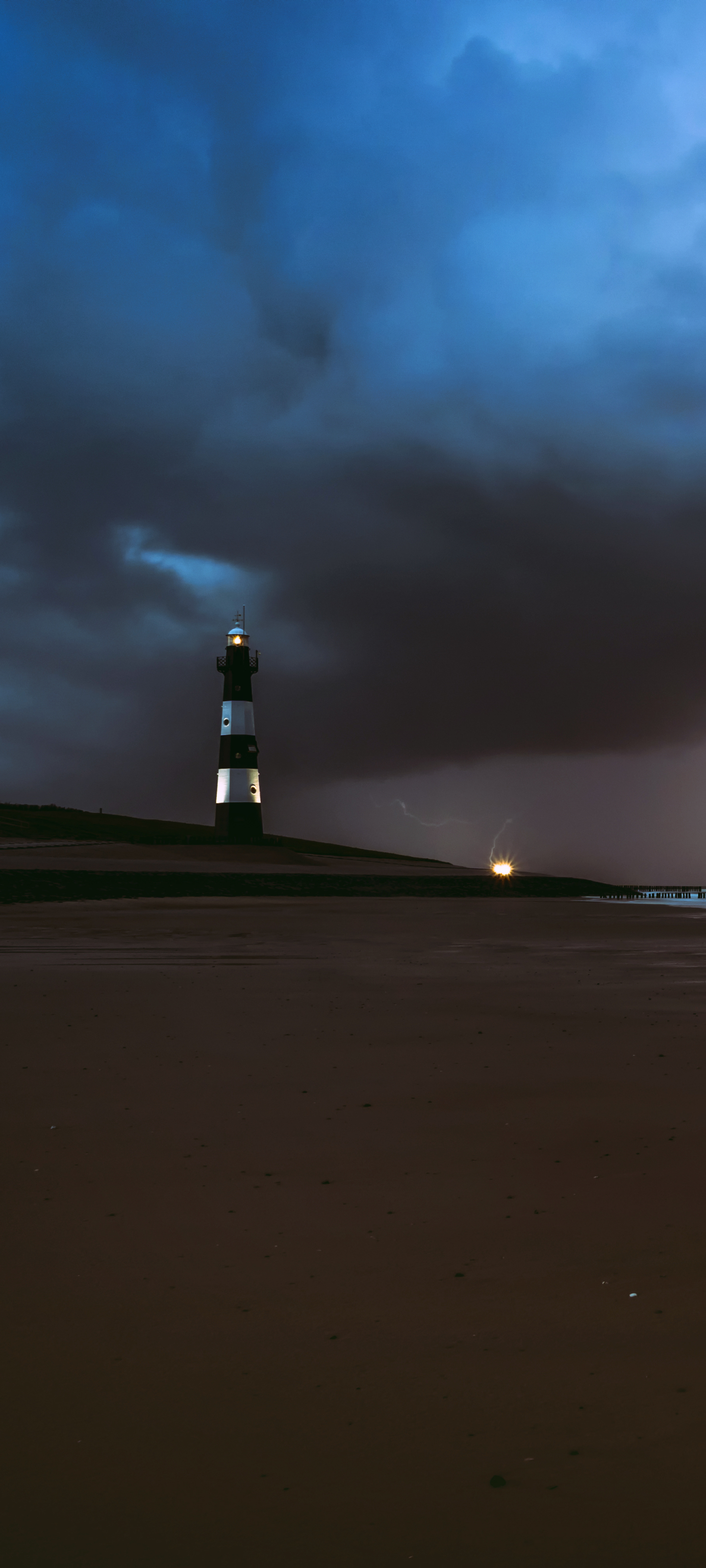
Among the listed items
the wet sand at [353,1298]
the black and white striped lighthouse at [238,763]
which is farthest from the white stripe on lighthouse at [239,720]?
the wet sand at [353,1298]

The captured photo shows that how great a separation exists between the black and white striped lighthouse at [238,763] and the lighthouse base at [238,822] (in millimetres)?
35

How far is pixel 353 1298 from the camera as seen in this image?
485 cm

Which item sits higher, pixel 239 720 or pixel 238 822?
pixel 239 720

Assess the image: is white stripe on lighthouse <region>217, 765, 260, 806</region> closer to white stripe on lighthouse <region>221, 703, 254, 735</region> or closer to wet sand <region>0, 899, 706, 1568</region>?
white stripe on lighthouse <region>221, 703, 254, 735</region>

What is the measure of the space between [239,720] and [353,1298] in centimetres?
6689

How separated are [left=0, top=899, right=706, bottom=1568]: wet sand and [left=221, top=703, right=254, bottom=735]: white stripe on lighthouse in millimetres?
59815

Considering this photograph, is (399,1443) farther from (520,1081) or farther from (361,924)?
(361,924)

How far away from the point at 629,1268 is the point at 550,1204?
3.26 feet

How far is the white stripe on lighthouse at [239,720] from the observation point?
70.8 meters

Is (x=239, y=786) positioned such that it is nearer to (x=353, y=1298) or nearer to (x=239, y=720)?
(x=239, y=720)

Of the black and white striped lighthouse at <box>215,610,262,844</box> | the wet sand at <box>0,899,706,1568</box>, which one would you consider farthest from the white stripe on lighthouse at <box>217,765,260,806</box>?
the wet sand at <box>0,899,706,1568</box>

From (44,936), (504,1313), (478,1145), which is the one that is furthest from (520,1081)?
(44,936)

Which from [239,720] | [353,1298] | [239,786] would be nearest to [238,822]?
[239,786]

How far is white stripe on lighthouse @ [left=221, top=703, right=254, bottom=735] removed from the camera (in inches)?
2788
